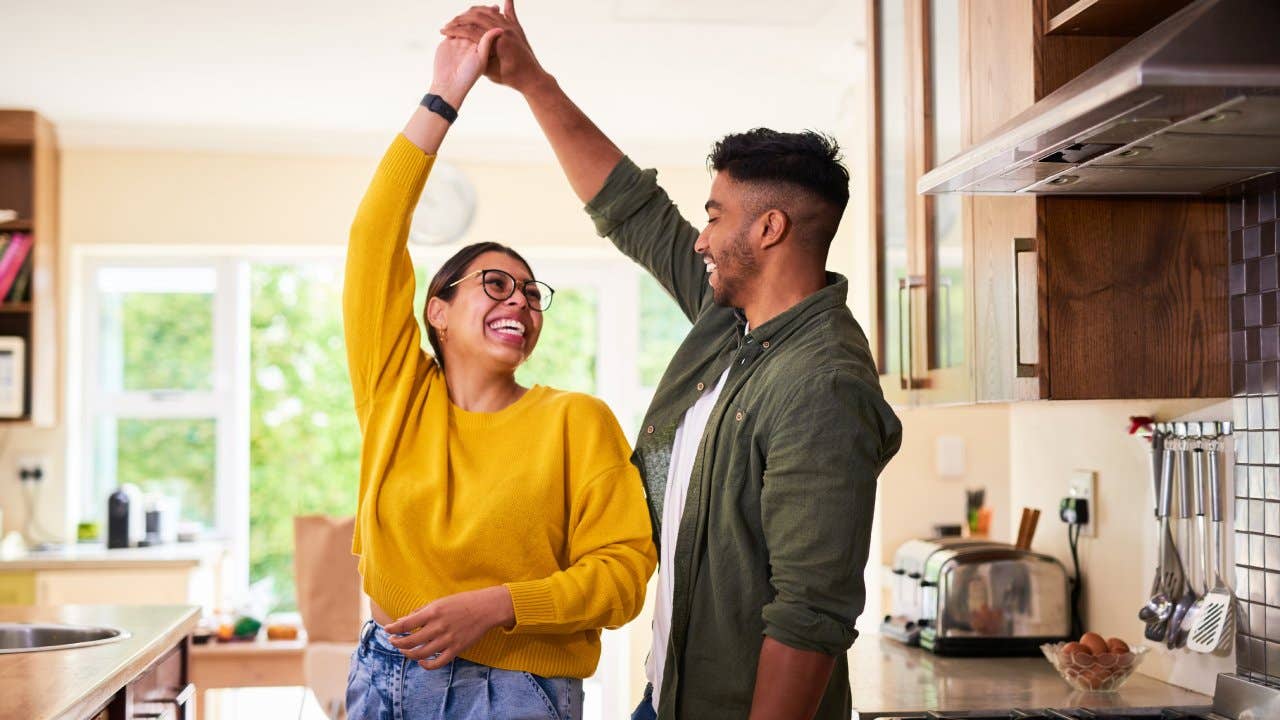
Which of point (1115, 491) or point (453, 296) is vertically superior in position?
point (453, 296)

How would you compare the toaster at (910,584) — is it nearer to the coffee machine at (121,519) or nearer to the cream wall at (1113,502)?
the cream wall at (1113,502)

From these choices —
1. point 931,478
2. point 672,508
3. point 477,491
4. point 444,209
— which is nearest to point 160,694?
point 477,491

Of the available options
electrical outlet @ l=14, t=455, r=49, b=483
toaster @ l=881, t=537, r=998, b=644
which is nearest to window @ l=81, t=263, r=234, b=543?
electrical outlet @ l=14, t=455, r=49, b=483

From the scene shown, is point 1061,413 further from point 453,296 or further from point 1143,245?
point 453,296

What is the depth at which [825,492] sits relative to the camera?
1.41 m

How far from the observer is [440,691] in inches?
64.7

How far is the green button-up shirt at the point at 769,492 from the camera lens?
1410 millimetres

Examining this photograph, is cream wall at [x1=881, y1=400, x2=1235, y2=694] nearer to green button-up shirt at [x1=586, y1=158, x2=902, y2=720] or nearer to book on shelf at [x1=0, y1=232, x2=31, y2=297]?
green button-up shirt at [x1=586, y1=158, x2=902, y2=720]

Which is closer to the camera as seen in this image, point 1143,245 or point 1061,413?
point 1143,245

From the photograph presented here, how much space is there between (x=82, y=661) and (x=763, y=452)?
1375mm

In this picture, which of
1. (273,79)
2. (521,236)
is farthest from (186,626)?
(521,236)

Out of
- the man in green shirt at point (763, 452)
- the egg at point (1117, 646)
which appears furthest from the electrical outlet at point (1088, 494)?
the man in green shirt at point (763, 452)

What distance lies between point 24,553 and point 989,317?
174 inches

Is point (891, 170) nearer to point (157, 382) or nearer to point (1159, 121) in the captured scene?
point (1159, 121)
